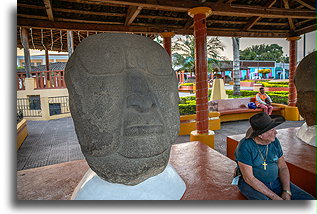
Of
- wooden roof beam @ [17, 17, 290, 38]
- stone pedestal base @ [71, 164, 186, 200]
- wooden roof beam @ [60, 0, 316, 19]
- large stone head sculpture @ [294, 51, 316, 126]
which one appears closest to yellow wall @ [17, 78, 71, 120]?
wooden roof beam @ [17, 17, 290, 38]

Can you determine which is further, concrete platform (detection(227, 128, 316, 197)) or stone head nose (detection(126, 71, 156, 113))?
concrete platform (detection(227, 128, 316, 197))

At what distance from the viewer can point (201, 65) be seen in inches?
188

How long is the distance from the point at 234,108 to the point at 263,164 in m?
7.07

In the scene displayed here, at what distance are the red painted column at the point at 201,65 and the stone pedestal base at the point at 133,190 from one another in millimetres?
3128

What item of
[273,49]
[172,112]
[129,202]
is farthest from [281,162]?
[273,49]

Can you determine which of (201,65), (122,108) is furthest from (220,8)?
(122,108)

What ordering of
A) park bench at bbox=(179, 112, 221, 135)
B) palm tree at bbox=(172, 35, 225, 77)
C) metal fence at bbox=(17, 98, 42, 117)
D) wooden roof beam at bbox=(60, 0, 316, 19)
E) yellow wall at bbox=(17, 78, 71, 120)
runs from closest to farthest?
wooden roof beam at bbox=(60, 0, 316, 19), park bench at bbox=(179, 112, 221, 135), yellow wall at bbox=(17, 78, 71, 120), metal fence at bbox=(17, 98, 42, 117), palm tree at bbox=(172, 35, 225, 77)

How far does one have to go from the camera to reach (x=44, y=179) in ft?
9.37

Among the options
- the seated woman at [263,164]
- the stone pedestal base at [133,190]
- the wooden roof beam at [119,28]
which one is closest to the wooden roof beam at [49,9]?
the wooden roof beam at [119,28]

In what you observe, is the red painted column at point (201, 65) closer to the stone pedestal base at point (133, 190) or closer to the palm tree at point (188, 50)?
the stone pedestal base at point (133, 190)

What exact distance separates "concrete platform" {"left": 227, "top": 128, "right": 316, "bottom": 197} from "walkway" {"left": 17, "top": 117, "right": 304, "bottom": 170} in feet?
4.28

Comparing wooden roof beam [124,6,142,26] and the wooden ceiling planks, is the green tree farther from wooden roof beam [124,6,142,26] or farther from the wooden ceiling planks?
wooden roof beam [124,6,142,26]

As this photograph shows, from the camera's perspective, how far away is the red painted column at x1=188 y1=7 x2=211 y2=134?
459 centimetres

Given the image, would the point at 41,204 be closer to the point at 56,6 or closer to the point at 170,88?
the point at 170,88
